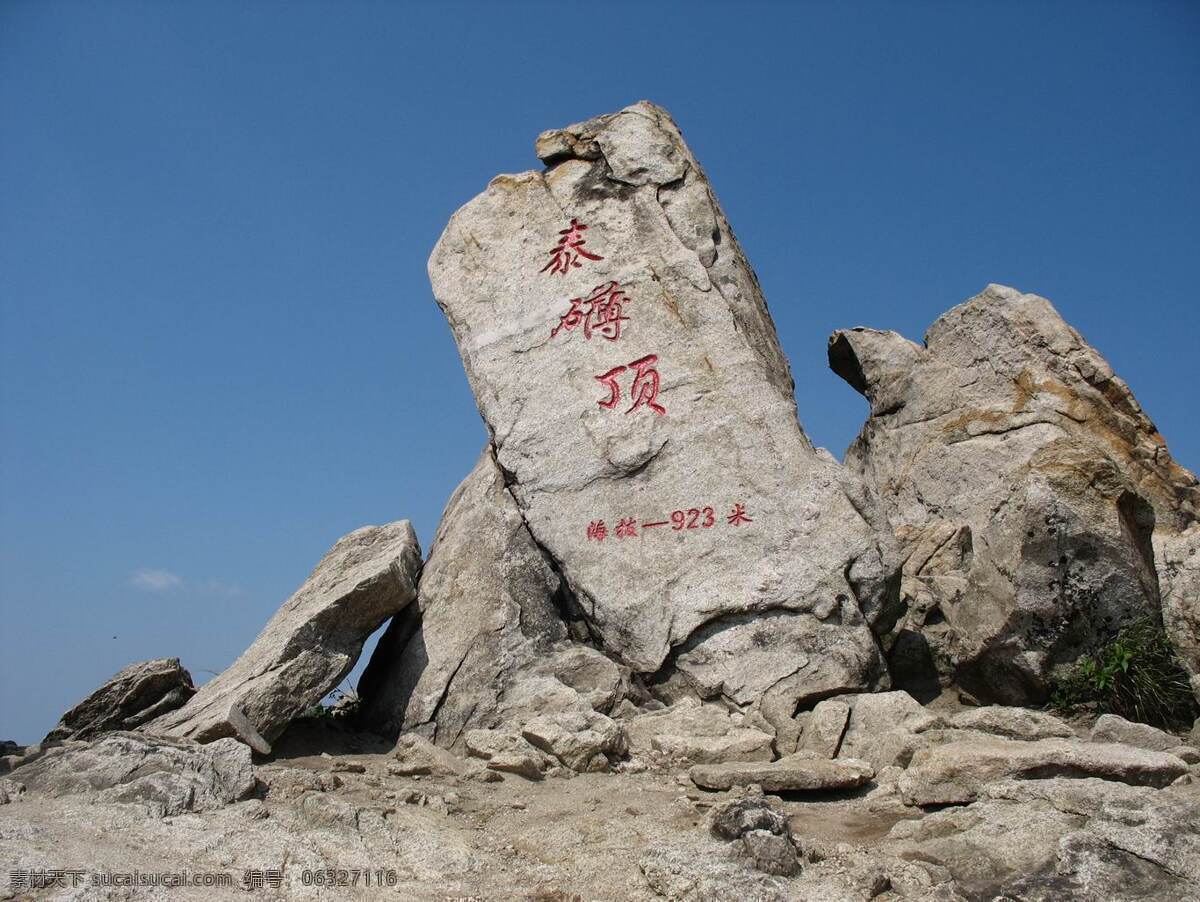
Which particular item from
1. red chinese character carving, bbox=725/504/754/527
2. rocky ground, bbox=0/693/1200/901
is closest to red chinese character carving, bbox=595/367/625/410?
red chinese character carving, bbox=725/504/754/527

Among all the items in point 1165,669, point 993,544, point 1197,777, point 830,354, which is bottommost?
point 1197,777

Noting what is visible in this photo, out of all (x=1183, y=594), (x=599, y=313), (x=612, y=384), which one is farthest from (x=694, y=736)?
(x=1183, y=594)

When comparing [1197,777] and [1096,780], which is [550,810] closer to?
[1096,780]

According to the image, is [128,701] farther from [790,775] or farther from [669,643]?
[790,775]

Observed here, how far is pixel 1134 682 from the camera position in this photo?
8.39 metres

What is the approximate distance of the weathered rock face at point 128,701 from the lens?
8.92 metres

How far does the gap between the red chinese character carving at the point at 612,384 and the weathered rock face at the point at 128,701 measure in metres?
4.88

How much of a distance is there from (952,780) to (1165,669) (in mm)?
3220

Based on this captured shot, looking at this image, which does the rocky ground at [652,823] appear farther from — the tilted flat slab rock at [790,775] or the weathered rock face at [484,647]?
the weathered rock face at [484,647]

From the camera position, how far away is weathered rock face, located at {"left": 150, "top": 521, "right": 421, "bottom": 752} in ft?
26.9

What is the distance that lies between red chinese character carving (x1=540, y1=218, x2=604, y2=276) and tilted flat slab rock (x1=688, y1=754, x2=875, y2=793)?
5509 mm

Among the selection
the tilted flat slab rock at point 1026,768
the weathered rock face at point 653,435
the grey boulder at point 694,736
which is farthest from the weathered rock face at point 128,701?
the tilted flat slab rock at point 1026,768

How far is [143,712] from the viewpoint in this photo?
29.8 ft

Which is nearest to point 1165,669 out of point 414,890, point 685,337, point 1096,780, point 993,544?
point 993,544
